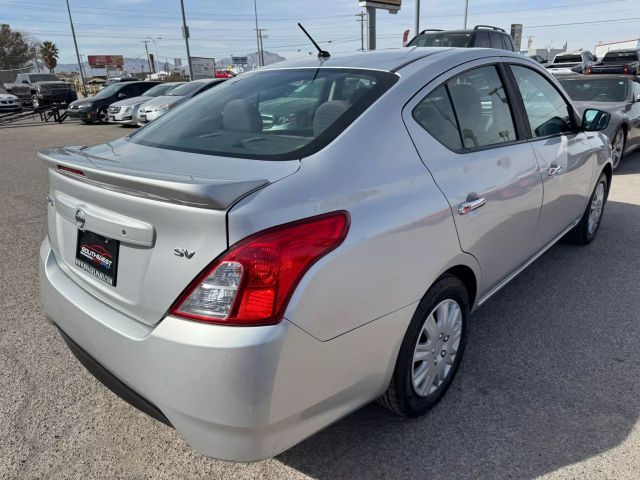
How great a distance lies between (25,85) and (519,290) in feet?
122

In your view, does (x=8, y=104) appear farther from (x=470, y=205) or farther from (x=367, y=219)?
(x=367, y=219)

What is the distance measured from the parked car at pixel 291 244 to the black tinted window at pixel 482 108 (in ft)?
0.04

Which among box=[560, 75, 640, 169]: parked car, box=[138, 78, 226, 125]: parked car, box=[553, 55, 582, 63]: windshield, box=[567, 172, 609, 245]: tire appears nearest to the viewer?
box=[567, 172, 609, 245]: tire

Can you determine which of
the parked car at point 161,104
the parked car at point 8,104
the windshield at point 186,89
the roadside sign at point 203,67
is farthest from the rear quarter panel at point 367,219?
the roadside sign at point 203,67

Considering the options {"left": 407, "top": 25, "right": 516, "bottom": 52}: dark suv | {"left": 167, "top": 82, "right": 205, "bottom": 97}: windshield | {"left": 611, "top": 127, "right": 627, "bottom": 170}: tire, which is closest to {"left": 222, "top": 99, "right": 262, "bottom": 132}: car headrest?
{"left": 611, "top": 127, "right": 627, "bottom": 170}: tire

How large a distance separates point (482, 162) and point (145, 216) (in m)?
1.63

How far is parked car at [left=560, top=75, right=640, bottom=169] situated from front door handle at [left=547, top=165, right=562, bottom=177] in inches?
185

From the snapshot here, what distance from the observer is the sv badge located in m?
1.56

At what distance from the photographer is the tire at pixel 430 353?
6.82ft

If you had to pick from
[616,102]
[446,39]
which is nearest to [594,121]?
[616,102]

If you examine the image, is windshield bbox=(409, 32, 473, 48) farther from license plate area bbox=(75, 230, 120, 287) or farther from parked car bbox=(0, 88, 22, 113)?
parked car bbox=(0, 88, 22, 113)

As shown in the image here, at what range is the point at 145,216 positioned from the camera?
165 centimetres

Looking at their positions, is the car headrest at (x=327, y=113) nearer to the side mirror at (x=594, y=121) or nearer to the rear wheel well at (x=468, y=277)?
the rear wheel well at (x=468, y=277)

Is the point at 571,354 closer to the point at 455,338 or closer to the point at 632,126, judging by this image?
the point at 455,338
